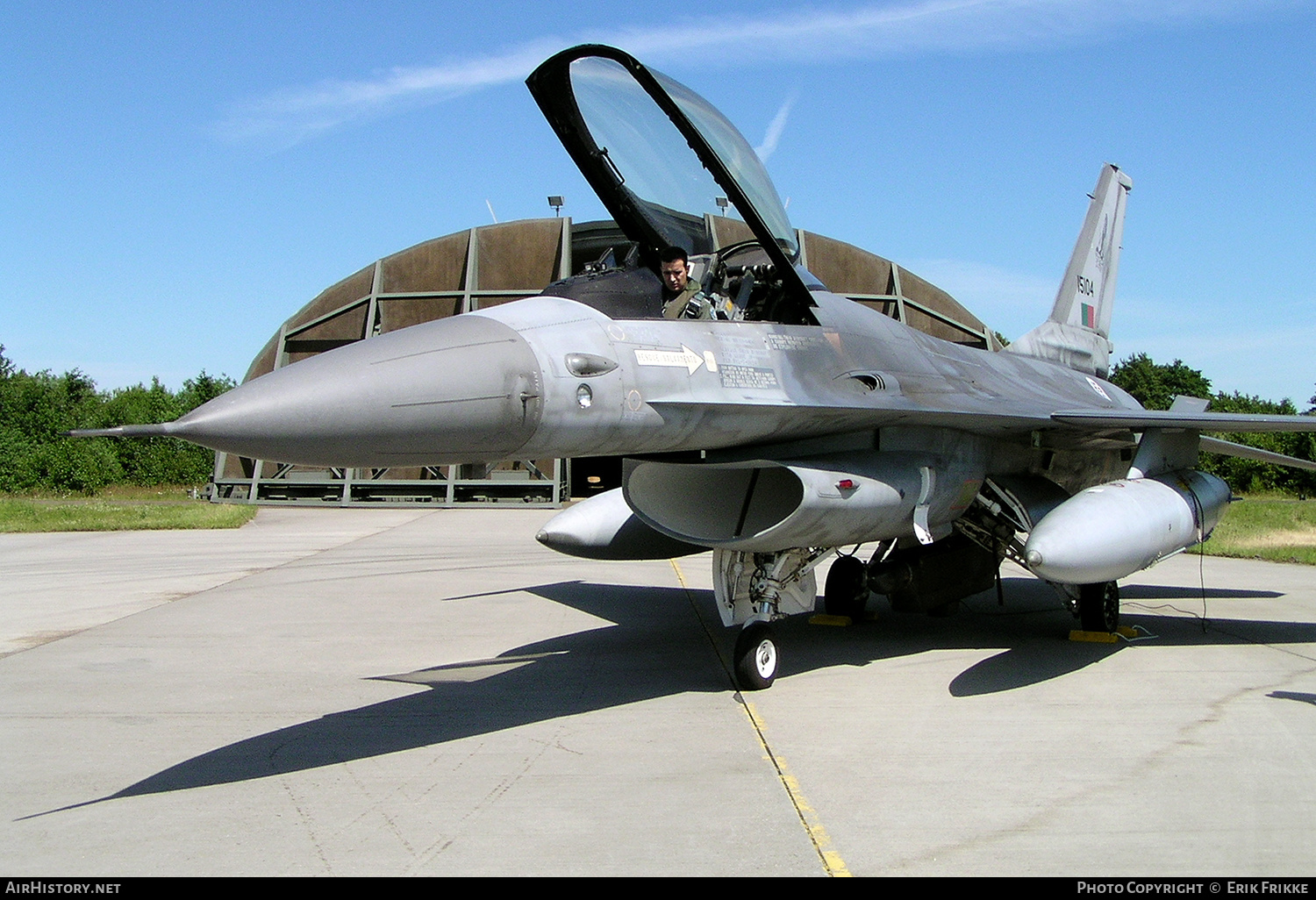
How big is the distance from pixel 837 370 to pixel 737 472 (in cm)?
104

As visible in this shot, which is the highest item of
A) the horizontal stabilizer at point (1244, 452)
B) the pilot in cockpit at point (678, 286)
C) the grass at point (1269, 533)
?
the pilot in cockpit at point (678, 286)

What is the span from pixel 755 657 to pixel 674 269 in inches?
95.8

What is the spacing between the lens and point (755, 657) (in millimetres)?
6609

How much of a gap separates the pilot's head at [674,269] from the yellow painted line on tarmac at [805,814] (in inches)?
99.3

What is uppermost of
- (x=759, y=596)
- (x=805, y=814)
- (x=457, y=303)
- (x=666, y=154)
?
(x=457, y=303)

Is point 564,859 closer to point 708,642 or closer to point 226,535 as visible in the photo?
point 708,642

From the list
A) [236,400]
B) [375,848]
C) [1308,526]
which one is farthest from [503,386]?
[1308,526]

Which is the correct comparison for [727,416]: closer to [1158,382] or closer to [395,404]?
[395,404]

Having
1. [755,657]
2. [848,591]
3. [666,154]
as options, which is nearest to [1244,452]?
[848,591]

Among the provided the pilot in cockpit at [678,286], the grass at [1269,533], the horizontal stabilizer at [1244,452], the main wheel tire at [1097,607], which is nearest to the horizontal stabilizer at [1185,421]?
the main wheel tire at [1097,607]

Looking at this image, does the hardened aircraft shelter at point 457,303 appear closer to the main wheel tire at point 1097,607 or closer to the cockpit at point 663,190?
the main wheel tire at point 1097,607

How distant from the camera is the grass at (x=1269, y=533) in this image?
15.7 metres

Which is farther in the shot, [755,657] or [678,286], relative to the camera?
[755,657]

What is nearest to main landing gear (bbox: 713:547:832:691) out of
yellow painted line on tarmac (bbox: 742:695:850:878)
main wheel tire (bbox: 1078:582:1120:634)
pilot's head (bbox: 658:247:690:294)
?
yellow painted line on tarmac (bbox: 742:695:850:878)
